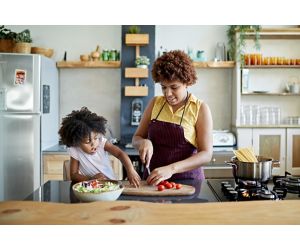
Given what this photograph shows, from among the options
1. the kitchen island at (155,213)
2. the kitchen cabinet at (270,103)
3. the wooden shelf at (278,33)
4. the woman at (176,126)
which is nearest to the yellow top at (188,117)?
the woman at (176,126)

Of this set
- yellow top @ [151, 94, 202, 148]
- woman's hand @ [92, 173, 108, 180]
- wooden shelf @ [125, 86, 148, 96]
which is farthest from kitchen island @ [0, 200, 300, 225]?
wooden shelf @ [125, 86, 148, 96]

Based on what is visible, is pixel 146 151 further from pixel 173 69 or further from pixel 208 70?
pixel 208 70

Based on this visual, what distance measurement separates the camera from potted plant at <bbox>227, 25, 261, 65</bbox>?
249 cm

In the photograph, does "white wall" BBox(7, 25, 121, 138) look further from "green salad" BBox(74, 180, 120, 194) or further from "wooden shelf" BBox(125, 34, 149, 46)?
"green salad" BBox(74, 180, 120, 194)

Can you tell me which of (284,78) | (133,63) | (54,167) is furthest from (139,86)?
(284,78)

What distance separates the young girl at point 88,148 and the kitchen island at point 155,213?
169mm

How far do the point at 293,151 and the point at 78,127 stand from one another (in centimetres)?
98

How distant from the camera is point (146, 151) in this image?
54.2 inches

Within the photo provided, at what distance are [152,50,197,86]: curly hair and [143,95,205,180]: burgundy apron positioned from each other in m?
0.19

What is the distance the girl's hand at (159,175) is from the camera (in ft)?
4.29

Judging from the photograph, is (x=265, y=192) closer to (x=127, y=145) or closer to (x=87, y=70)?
(x=127, y=145)

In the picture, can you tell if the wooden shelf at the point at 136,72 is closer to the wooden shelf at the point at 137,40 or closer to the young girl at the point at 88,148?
the wooden shelf at the point at 137,40

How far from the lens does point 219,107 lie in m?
2.58

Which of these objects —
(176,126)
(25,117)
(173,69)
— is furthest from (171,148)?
(25,117)
